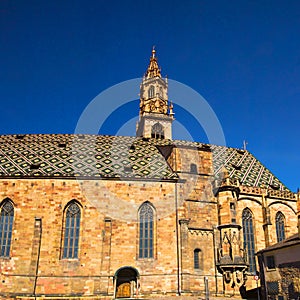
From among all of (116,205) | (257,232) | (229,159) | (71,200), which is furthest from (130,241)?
(229,159)

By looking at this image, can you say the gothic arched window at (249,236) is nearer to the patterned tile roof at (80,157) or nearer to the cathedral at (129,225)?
the cathedral at (129,225)

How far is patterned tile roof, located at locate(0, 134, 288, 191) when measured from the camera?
27.6 metres

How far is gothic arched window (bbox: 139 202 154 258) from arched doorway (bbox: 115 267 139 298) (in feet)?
4.30

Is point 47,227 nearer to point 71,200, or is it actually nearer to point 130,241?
point 71,200

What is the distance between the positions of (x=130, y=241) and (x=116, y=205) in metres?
2.65

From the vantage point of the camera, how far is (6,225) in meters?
25.8

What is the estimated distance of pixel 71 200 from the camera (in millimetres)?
26469

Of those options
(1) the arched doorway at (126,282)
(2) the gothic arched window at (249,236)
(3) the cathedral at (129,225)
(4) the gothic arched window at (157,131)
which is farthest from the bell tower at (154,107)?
(1) the arched doorway at (126,282)

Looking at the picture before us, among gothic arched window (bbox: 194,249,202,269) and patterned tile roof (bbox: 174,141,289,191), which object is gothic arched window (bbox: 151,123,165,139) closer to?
patterned tile roof (bbox: 174,141,289,191)

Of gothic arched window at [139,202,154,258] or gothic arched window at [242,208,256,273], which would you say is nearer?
gothic arched window at [139,202,154,258]

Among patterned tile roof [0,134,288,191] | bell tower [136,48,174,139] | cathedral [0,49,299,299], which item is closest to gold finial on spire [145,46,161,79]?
bell tower [136,48,174,139]

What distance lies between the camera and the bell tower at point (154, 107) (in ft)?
143

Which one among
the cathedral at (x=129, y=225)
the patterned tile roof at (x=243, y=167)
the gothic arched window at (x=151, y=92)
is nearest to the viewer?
the cathedral at (x=129, y=225)

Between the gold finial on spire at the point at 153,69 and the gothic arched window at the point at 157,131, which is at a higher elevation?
the gold finial on spire at the point at 153,69
